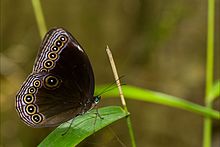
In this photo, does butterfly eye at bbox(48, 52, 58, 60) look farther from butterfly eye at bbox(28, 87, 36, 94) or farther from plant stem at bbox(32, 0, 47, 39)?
plant stem at bbox(32, 0, 47, 39)

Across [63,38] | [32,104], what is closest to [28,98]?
[32,104]

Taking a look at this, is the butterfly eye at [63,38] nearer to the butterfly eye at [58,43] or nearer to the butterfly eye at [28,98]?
the butterfly eye at [58,43]

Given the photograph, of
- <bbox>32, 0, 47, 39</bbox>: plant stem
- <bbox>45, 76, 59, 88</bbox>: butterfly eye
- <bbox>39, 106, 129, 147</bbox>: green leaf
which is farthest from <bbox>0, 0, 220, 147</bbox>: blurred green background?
<bbox>39, 106, 129, 147</bbox>: green leaf

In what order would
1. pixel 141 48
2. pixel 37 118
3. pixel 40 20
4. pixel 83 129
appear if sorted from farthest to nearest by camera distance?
1. pixel 141 48
2. pixel 40 20
3. pixel 37 118
4. pixel 83 129

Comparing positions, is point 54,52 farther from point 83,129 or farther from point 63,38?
point 83,129

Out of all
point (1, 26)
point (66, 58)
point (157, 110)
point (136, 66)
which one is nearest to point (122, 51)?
point (136, 66)

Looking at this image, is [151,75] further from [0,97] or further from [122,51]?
[0,97]

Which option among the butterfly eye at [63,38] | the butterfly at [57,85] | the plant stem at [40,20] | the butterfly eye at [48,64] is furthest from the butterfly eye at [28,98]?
the plant stem at [40,20]
